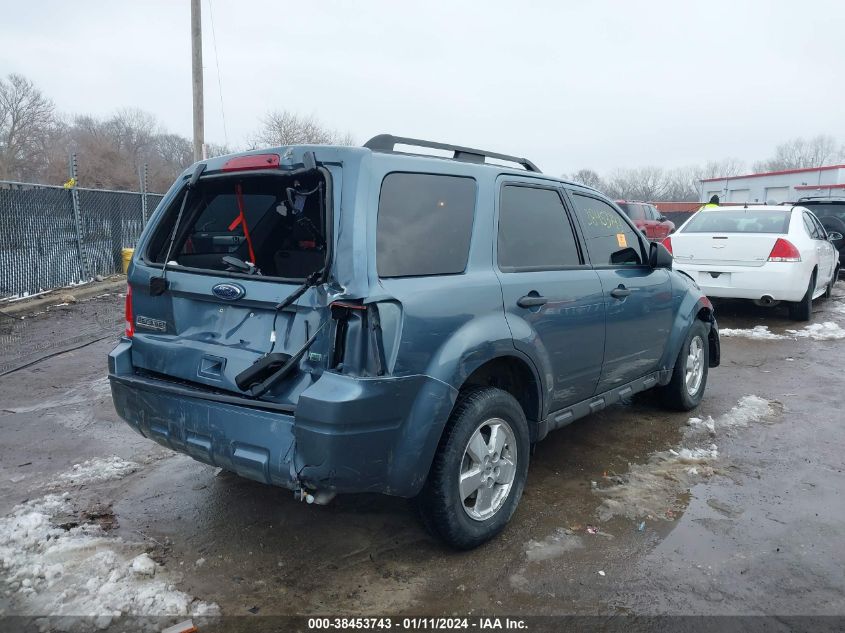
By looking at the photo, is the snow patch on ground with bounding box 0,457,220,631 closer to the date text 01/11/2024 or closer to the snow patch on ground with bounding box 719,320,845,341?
the date text 01/11/2024

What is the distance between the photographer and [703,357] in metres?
5.50

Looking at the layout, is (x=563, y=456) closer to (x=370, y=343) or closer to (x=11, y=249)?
(x=370, y=343)

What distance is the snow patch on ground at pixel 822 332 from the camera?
8398 millimetres

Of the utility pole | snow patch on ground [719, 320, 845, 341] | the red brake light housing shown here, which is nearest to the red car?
snow patch on ground [719, 320, 845, 341]

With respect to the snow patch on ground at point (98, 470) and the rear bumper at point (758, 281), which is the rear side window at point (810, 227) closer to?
the rear bumper at point (758, 281)

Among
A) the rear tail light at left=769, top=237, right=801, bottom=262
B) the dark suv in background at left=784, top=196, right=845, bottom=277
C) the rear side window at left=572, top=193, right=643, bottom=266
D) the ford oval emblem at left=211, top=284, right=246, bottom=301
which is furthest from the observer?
the dark suv in background at left=784, top=196, right=845, bottom=277

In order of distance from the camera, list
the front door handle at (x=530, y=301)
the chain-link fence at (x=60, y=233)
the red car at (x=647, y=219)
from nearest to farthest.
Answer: the front door handle at (x=530, y=301) → the chain-link fence at (x=60, y=233) → the red car at (x=647, y=219)

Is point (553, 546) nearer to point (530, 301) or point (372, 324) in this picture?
point (530, 301)

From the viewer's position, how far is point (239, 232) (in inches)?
144

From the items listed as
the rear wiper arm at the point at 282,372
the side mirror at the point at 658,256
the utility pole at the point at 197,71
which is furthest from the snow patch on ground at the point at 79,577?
the utility pole at the point at 197,71

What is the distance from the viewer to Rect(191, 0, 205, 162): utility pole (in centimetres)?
1545

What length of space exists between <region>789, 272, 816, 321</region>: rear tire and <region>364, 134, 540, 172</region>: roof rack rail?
22.3 feet

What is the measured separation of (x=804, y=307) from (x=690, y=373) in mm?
4896

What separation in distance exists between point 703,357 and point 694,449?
46.5 inches
